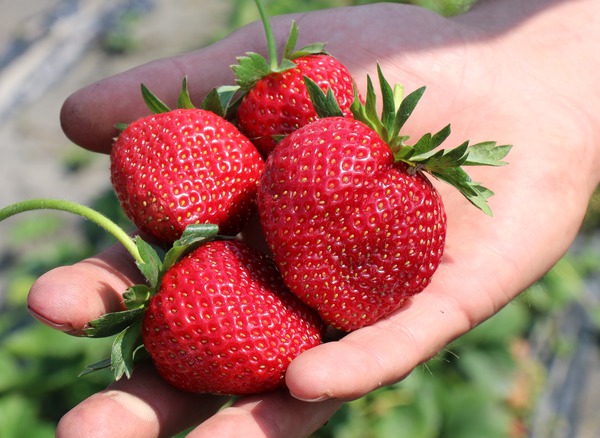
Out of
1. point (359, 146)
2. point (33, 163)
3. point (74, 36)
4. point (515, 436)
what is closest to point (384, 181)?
point (359, 146)

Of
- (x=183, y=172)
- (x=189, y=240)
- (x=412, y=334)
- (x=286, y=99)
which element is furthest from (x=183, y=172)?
(x=412, y=334)

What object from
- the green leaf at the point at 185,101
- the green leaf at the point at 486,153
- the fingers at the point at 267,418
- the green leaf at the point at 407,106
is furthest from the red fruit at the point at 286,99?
the fingers at the point at 267,418

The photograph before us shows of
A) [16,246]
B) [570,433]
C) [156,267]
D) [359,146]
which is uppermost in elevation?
[359,146]

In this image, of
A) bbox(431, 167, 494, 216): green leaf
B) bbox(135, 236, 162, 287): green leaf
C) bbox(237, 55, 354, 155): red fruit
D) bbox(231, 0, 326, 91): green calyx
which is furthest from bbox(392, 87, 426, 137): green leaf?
bbox(135, 236, 162, 287): green leaf

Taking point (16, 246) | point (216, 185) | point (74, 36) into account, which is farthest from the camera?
point (74, 36)

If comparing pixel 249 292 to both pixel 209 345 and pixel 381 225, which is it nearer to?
pixel 209 345

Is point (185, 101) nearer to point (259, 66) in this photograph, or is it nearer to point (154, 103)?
point (154, 103)
